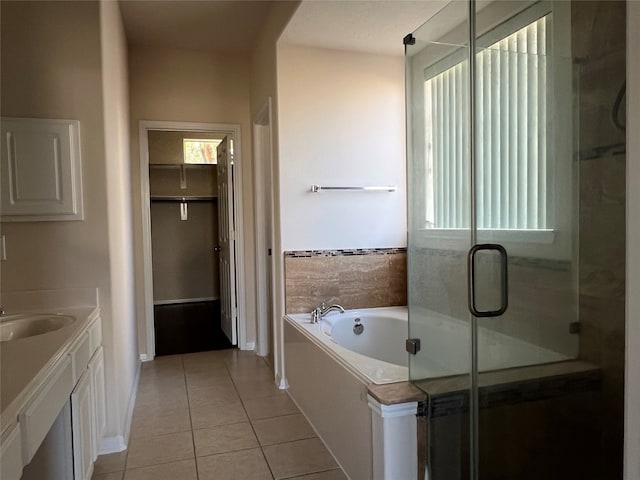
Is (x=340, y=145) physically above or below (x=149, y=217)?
above

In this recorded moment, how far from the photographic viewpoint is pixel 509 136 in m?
1.87

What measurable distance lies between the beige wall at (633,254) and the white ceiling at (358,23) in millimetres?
1991

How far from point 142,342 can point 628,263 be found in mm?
3919

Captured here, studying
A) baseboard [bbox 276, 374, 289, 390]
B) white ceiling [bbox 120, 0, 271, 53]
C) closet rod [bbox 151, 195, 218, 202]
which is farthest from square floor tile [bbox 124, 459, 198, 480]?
closet rod [bbox 151, 195, 218, 202]

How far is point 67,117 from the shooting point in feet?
7.44

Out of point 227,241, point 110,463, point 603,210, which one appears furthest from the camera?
point 227,241

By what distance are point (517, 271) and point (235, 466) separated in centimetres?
162

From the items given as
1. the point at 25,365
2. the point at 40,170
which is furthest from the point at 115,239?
the point at 25,365

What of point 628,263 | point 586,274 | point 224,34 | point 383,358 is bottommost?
point 383,358

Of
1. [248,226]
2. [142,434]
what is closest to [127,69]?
[248,226]

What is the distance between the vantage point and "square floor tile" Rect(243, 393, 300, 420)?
9.35 feet

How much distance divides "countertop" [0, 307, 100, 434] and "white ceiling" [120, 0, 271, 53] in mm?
2371

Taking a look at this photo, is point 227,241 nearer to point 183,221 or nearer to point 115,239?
point 115,239

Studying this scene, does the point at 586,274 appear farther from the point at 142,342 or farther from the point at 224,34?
the point at 142,342
